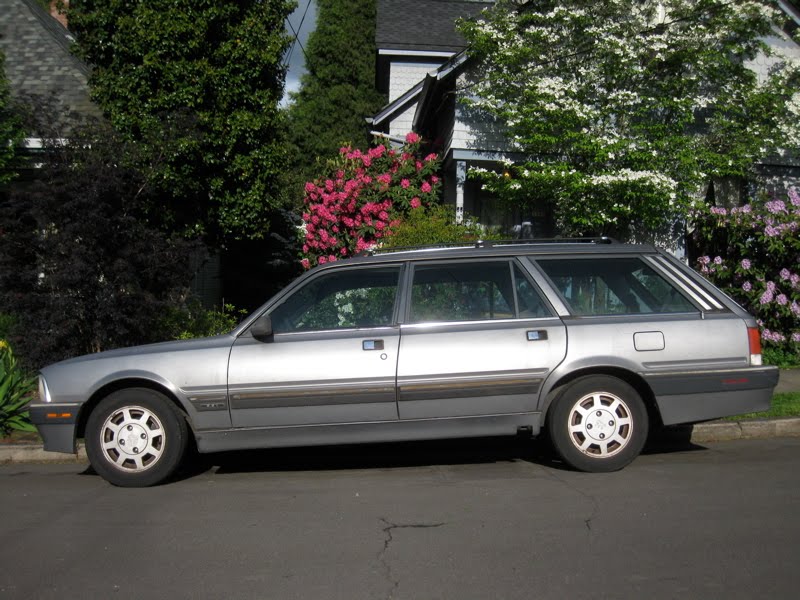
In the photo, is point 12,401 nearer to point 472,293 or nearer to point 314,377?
point 314,377

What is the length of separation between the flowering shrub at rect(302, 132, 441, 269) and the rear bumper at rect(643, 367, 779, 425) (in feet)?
25.8

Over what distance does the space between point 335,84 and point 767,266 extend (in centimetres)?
2860

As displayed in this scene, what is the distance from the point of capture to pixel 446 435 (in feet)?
20.7

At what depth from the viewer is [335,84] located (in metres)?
37.7

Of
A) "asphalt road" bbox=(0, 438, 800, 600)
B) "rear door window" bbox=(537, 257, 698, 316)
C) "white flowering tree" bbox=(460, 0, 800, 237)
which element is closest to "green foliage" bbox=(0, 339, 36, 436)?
"asphalt road" bbox=(0, 438, 800, 600)

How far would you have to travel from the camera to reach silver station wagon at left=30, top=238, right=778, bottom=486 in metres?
6.23

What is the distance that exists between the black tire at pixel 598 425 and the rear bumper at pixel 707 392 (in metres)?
0.19

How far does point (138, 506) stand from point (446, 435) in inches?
90.0

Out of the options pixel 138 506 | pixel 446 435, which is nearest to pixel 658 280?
pixel 446 435

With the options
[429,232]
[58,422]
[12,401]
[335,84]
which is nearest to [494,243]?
[58,422]

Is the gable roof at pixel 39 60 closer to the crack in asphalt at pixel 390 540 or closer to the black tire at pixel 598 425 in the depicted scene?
the black tire at pixel 598 425

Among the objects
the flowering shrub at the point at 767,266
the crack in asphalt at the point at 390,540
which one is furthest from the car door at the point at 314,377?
the flowering shrub at the point at 767,266

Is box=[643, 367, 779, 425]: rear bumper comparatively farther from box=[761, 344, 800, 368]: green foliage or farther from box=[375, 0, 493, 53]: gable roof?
box=[375, 0, 493, 53]: gable roof

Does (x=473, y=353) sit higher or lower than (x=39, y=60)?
lower
